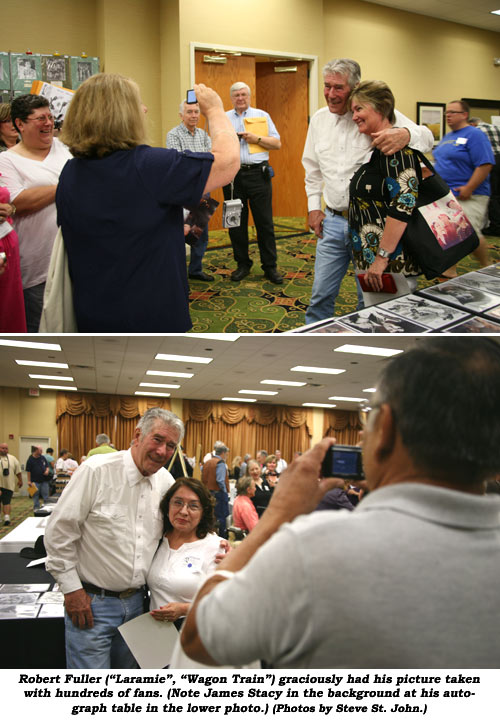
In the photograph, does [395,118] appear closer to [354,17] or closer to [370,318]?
[370,318]

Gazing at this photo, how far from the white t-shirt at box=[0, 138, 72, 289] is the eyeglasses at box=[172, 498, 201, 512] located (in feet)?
3.48

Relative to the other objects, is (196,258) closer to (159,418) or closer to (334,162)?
(334,162)

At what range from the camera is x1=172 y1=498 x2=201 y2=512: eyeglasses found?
1.60 meters

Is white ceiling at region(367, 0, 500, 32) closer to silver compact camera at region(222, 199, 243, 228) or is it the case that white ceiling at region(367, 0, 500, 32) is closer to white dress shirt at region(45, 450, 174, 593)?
silver compact camera at region(222, 199, 243, 228)

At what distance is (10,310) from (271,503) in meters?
1.47

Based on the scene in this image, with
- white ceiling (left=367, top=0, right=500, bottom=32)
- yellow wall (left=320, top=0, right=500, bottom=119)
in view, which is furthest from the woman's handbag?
white ceiling (left=367, top=0, right=500, bottom=32)

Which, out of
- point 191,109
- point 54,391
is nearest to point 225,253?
point 191,109

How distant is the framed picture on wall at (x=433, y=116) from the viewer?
27.7ft

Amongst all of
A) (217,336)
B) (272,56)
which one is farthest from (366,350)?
(272,56)

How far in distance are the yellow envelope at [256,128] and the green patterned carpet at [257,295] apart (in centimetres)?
92

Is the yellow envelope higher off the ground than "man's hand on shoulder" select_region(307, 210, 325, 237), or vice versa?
the yellow envelope

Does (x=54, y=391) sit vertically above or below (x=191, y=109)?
below

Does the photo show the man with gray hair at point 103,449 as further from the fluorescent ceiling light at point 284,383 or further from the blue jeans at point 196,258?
the blue jeans at point 196,258

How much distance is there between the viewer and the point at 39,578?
1.77 m
